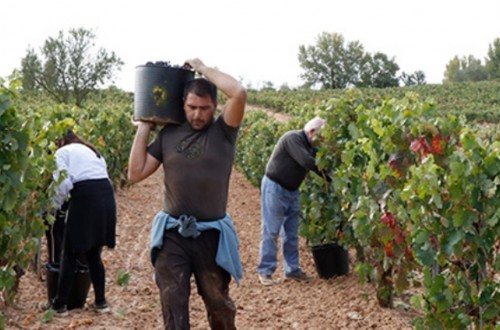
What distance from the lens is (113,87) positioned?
6122 cm

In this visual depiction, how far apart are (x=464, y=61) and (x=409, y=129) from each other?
4866 inches

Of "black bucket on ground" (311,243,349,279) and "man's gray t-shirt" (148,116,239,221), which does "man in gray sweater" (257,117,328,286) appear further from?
"man's gray t-shirt" (148,116,239,221)

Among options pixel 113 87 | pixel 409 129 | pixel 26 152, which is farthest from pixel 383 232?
pixel 113 87

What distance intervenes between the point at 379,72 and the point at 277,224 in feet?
265

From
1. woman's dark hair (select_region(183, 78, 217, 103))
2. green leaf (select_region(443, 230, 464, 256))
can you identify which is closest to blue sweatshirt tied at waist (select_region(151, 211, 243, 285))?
woman's dark hair (select_region(183, 78, 217, 103))

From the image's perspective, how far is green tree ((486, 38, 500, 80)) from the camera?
90.6m

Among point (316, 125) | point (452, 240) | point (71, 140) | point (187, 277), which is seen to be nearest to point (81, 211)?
point (71, 140)

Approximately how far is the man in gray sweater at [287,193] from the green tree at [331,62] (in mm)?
79884

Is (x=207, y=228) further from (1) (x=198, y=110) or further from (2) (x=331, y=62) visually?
(2) (x=331, y=62)

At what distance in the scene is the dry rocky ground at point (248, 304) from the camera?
602 cm

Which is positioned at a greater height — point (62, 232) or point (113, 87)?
point (113, 87)

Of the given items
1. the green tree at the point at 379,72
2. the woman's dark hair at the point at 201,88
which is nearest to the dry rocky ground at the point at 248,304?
the woman's dark hair at the point at 201,88

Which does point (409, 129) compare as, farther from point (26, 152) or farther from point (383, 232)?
point (26, 152)

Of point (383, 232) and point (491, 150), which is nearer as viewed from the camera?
point (491, 150)
